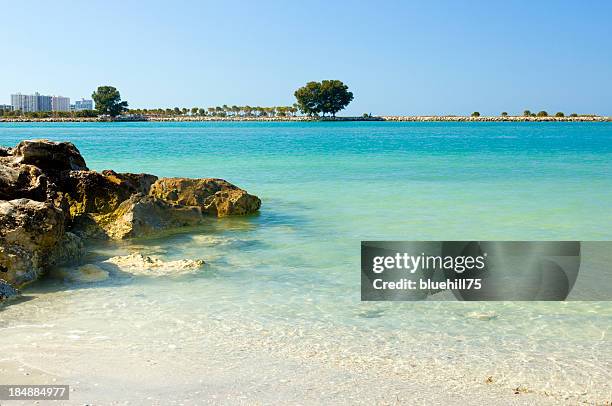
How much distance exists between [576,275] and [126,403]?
16.2 feet

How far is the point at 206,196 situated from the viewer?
35.3 ft

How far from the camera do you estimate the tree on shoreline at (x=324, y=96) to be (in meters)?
128

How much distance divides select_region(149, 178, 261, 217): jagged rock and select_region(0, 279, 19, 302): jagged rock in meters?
4.84

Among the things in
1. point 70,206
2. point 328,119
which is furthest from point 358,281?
point 328,119

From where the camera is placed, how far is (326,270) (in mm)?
6762

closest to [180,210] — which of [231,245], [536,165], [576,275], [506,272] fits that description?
[231,245]

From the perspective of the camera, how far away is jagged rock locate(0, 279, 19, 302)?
5.38m

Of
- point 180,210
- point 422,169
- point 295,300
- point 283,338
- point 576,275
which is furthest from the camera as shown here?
point 422,169

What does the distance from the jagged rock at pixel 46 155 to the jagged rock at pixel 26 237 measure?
9.37 feet

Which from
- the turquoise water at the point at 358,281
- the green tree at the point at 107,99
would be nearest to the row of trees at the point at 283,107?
the green tree at the point at 107,99

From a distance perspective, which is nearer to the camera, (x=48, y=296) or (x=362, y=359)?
(x=362, y=359)

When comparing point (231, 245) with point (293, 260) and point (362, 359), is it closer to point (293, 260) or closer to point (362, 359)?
point (293, 260)

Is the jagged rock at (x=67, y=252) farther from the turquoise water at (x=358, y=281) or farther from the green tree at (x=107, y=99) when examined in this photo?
the green tree at (x=107, y=99)

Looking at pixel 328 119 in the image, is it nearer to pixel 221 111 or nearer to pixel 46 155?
pixel 221 111
